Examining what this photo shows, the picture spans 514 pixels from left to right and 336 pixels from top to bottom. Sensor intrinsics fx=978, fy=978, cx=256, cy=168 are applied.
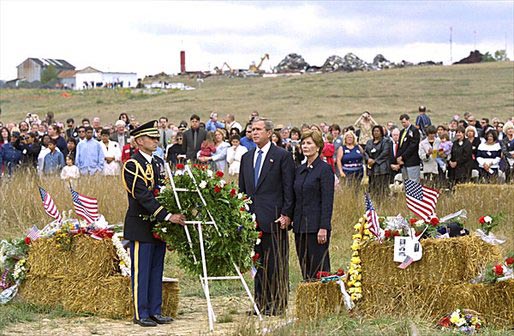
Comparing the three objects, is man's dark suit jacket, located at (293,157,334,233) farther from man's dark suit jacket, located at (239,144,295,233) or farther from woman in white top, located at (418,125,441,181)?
woman in white top, located at (418,125,441,181)

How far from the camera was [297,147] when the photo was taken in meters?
20.5

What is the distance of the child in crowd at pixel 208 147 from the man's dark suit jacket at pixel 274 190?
32.4 ft

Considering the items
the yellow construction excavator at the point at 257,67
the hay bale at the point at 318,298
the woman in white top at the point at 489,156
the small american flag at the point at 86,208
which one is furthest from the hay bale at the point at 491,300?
the yellow construction excavator at the point at 257,67

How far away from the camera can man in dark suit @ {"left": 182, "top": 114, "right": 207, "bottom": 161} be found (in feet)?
71.5

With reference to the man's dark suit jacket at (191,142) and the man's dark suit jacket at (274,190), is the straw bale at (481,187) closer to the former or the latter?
the man's dark suit jacket at (191,142)

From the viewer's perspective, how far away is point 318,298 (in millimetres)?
10484

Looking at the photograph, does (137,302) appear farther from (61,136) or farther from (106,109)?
(106,109)

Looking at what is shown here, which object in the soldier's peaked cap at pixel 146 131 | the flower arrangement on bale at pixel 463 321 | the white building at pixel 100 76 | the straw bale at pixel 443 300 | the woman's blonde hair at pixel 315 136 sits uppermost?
the white building at pixel 100 76

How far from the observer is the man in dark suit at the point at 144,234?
10773 mm

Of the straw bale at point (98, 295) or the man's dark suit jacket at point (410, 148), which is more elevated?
the man's dark suit jacket at point (410, 148)

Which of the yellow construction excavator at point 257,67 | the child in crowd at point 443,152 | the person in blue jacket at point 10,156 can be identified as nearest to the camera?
the child in crowd at point 443,152

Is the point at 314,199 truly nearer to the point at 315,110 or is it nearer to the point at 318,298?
the point at 318,298

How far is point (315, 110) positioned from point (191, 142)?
3680 centimetres

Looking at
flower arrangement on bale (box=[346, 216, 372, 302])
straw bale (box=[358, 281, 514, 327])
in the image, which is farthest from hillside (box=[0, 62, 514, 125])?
straw bale (box=[358, 281, 514, 327])
